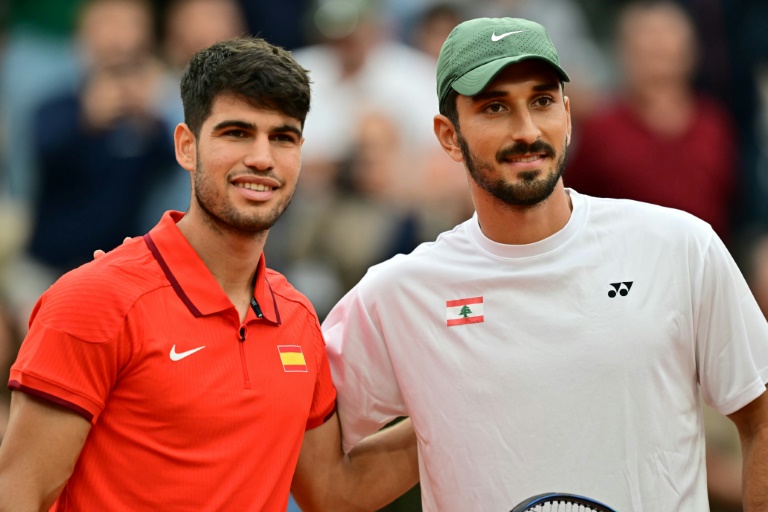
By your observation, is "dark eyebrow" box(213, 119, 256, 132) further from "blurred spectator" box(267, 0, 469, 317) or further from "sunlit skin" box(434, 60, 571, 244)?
"blurred spectator" box(267, 0, 469, 317)

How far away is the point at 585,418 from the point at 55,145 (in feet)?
17.6

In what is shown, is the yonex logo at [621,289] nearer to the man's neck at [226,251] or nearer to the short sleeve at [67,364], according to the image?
the man's neck at [226,251]

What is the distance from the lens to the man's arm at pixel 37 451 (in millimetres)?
3113

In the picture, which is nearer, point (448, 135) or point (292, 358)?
point (292, 358)

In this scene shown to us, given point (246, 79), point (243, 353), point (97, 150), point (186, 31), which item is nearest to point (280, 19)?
point (186, 31)

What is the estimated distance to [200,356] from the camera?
11.1 ft

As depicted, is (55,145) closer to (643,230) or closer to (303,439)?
(303,439)

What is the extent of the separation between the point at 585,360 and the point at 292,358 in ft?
3.09

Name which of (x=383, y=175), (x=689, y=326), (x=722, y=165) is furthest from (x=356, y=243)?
(x=689, y=326)

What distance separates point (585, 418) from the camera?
342cm

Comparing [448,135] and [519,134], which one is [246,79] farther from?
[519,134]

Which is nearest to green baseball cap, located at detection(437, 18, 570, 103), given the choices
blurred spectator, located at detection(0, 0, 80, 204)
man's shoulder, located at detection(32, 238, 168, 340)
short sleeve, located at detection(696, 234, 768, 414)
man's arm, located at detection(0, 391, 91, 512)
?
short sleeve, located at detection(696, 234, 768, 414)

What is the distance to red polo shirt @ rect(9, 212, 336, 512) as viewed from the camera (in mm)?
3186

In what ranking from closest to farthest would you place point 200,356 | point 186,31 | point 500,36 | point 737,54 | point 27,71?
point 200,356 → point 500,36 → point 27,71 → point 186,31 → point 737,54
